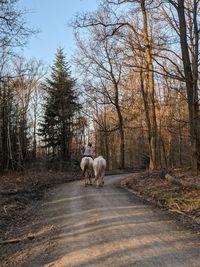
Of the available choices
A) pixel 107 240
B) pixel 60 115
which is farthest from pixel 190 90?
pixel 60 115

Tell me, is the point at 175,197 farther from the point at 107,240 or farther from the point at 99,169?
the point at 99,169

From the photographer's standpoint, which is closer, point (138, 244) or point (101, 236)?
point (138, 244)

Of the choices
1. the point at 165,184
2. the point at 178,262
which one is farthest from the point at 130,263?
the point at 165,184

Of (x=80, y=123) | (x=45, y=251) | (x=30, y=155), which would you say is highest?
(x=80, y=123)

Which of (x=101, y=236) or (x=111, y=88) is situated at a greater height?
(x=111, y=88)

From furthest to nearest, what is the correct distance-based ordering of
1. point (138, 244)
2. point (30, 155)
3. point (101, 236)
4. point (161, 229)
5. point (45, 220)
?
point (30, 155) → point (45, 220) → point (161, 229) → point (101, 236) → point (138, 244)

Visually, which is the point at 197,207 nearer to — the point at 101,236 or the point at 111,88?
the point at 101,236

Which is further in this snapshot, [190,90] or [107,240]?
[190,90]

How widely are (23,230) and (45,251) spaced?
2636mm

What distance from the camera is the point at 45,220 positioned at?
11.4 metres

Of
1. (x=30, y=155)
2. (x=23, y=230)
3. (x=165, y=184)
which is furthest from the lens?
(x=30, y=155)

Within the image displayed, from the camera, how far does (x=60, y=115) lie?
4819 centimetres

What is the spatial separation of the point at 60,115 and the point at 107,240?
133 ft

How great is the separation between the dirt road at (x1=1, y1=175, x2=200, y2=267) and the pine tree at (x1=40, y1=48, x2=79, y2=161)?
35.7 meters
